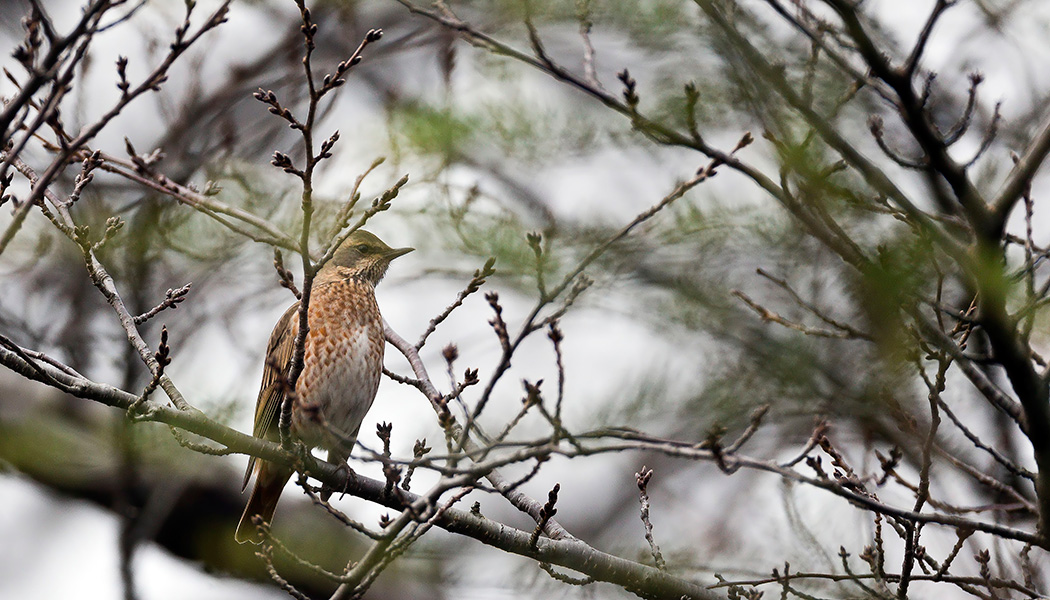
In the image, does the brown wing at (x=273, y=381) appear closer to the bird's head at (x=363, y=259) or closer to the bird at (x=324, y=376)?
the bird at (x=324, y=376)

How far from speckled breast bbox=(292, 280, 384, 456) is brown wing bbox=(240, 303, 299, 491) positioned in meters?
0.13

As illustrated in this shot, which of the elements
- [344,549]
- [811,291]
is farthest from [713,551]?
[344,549]

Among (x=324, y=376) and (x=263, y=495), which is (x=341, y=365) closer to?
(x=324, y=376)

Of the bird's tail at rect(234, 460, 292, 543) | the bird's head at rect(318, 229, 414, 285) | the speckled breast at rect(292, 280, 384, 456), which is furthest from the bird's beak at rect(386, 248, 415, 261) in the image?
the bird's tail at rect(234, 460, 292, 543)

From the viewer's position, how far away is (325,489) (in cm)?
473

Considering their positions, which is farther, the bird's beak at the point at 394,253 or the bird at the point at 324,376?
the bird's beak at the point at 394,253

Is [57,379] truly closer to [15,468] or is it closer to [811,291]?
[15,468]

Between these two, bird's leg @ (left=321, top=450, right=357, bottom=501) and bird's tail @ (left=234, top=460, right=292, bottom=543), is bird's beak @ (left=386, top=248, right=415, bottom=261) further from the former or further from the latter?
bird's leg @ (left=321, top=450, right=357, bottom=501)

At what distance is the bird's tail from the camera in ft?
18.1

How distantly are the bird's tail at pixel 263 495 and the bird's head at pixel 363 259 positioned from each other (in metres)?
1.47

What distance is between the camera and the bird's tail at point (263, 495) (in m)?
5.50

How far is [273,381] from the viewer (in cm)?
573

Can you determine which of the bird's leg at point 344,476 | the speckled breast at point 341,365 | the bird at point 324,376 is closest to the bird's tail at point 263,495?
the bird at point 324,376

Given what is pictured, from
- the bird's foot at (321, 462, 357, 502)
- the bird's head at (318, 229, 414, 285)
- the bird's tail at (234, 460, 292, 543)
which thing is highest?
the bird's head at (318, 229, 414, 285)
